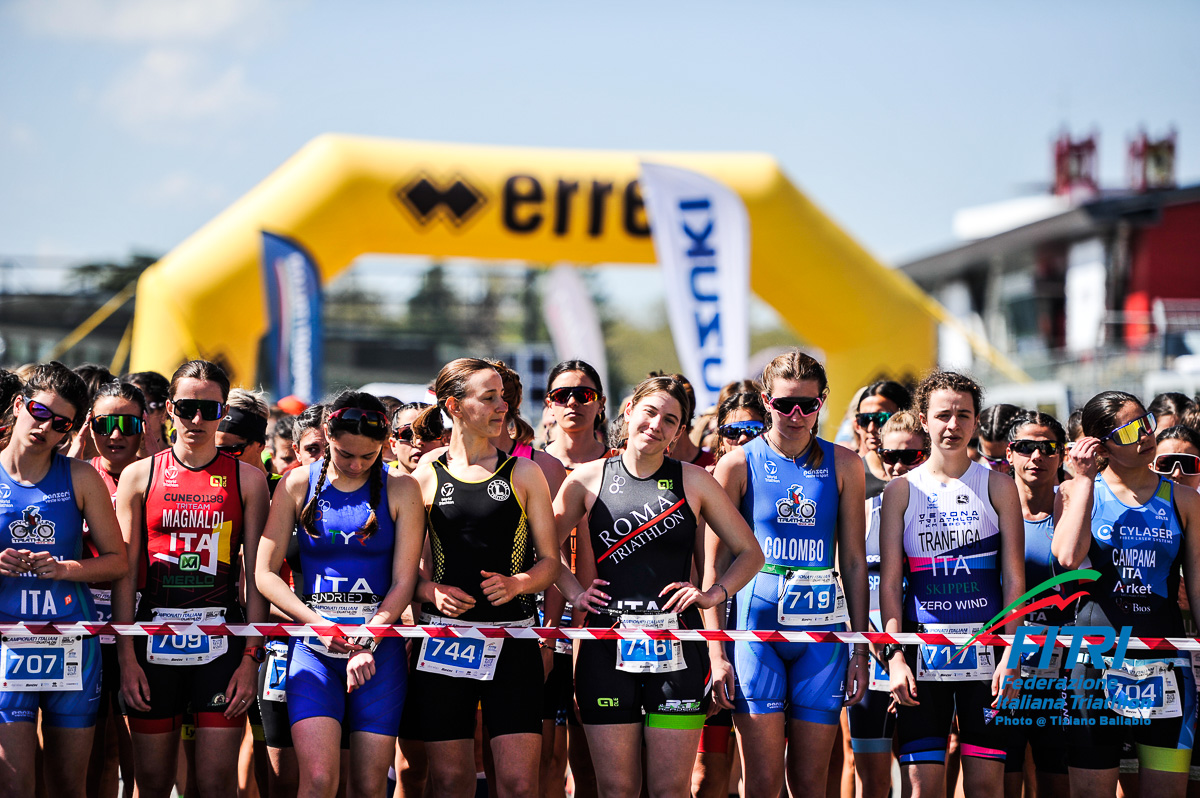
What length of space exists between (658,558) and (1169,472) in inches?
109

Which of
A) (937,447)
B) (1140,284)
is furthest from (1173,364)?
(937,447)

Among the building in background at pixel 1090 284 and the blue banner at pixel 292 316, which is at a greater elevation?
the building in background at pixel 1090 284

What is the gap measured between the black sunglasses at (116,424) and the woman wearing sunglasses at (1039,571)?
3.79 m

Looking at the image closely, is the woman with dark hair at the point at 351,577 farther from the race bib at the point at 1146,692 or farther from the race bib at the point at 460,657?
the race bib at the point at 1146,692

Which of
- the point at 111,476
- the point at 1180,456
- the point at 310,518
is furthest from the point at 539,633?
the point at 1180,456

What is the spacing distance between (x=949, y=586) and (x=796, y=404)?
0.96 m

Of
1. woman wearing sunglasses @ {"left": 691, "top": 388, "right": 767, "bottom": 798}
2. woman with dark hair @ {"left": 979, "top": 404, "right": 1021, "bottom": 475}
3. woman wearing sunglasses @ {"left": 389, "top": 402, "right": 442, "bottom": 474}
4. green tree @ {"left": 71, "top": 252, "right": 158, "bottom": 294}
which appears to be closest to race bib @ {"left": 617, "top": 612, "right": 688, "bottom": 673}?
woman wearing sunglasses @ {"left": 691, "top": 388, "right": 767, "bottom": 798}

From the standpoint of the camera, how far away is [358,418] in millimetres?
4141

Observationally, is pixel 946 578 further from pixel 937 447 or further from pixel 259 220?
pixel 259 220

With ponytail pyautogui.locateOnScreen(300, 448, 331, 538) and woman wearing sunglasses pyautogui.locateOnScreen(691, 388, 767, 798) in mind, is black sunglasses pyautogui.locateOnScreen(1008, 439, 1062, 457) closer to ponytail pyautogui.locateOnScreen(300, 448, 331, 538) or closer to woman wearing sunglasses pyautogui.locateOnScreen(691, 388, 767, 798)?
woman wearing sunglasses pyautogui.locateOnScreen(691, 388, 767, 798)

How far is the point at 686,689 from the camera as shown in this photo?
4.14 meters

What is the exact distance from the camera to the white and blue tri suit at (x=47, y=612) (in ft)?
13.5

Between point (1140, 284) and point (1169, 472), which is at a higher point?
point (1140, 284)

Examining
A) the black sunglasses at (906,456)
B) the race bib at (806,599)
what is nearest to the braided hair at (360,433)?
the race bib at (806,599)
